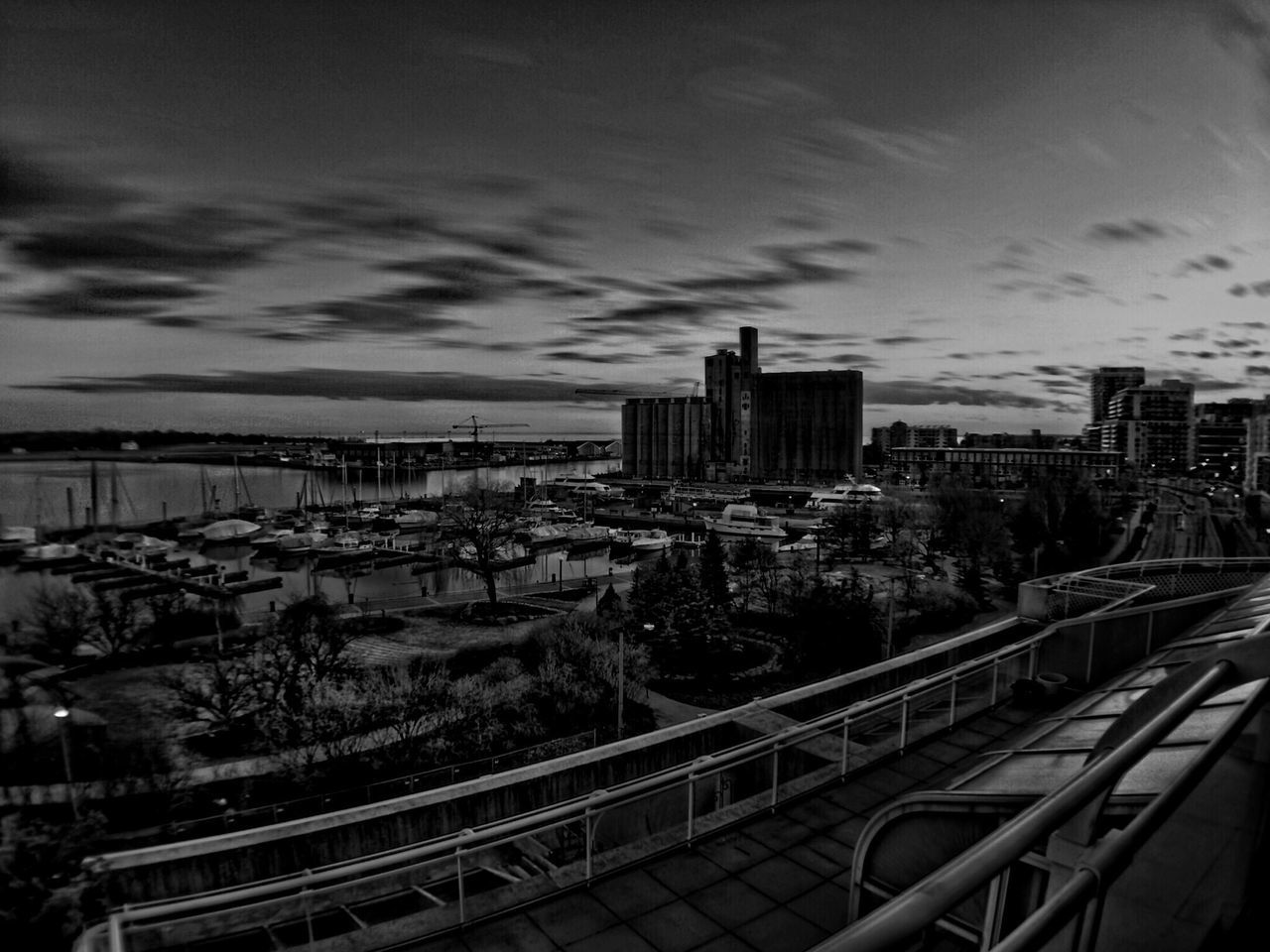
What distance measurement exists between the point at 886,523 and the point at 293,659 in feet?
94.6

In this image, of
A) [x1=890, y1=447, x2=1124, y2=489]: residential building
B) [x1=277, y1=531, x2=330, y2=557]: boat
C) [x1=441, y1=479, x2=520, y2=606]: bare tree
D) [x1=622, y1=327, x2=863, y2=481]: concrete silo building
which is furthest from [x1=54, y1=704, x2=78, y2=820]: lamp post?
[x1=890, y1=447, x2=1124, y2=489]: residential building

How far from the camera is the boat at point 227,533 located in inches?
1277

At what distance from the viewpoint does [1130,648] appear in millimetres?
5469

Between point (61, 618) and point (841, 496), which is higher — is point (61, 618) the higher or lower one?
the higher one

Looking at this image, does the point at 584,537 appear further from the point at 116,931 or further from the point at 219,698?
the point at 116,931

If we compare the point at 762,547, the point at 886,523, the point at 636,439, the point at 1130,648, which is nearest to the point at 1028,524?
the point at 886,523

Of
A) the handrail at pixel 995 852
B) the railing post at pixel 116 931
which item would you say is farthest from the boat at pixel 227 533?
the handrail at pixel 995 852

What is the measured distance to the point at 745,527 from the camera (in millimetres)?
37531

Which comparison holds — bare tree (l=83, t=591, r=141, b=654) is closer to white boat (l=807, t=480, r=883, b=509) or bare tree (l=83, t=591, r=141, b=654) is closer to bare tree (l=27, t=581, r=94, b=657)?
bare tree (l=27, t=581, r=94, b=657)

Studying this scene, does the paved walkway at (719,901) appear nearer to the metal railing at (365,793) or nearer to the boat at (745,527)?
the metal railing at (365,793)

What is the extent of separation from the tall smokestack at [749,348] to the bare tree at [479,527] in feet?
206

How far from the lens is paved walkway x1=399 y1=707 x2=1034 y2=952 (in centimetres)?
260

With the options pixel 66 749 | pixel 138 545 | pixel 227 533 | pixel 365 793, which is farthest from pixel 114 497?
pixel 365 793

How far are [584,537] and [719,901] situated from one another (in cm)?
3250
